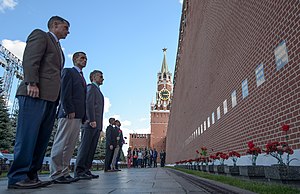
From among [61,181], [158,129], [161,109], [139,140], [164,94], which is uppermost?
[164,94]

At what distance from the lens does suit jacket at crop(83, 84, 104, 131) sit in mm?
5133

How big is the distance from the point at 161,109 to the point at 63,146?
7735cm

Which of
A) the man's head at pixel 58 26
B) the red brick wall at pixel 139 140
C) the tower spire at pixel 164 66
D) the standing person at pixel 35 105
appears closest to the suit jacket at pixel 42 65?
the standing person at pixel 35 105

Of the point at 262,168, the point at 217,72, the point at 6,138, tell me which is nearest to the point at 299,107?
the point at 262,168

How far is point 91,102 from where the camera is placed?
17.0 ft

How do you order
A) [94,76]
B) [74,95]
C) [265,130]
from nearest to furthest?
[74,95] → [265,130] → [94,76]

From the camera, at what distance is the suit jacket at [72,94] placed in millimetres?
3729

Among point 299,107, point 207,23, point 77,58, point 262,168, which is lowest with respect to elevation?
point 262,168

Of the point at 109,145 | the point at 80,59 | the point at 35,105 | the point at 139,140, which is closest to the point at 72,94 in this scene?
the point at 80,59

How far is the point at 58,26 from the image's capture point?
3.44 meters

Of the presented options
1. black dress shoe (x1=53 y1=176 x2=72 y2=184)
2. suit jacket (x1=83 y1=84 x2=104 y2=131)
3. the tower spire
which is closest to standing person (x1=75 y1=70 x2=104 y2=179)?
suit jacket (x1=83 y1=84 x2=104 y2=131)

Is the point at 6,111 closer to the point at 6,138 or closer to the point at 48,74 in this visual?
A: the point at 6,138

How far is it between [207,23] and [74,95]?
9.75 m

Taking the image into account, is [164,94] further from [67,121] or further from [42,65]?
[42,65]
